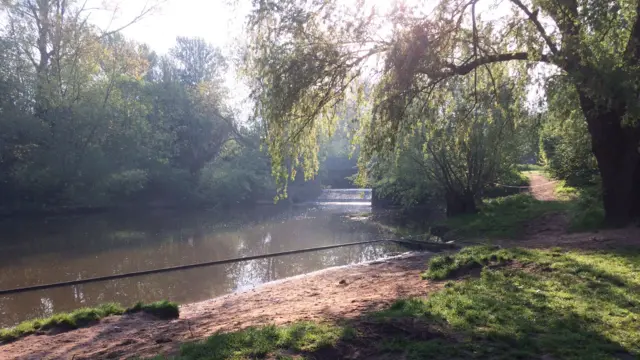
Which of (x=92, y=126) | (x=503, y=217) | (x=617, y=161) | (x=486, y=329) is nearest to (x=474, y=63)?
(x=617, y=161)

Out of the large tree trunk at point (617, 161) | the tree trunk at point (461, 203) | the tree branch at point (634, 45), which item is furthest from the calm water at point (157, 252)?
the tree branch at point (634, 45)

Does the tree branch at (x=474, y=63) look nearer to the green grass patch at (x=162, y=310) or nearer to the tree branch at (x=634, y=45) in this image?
the tree branch at (x=634, y=45)

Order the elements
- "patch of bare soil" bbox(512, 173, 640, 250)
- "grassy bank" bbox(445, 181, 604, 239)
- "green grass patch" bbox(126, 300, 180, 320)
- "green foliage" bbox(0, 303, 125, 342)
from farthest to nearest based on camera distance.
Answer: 1. "grassy bank" bbox(445, 181, 604, 239)
2. "patch of bare soil" bbox(512, 173, 640, 250)
3. "green grass patch" bbox(126, 300, 180, 320)
4. "green foliage" bbox(0, 303, 125, 342)

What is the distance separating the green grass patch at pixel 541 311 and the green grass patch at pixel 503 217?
5.86 meters

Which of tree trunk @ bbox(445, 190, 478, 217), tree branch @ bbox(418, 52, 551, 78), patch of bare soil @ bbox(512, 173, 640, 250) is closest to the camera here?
patch of bare soil @ bbox(512, 173, 640, 250)

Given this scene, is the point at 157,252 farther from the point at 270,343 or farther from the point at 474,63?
the point at 270,343

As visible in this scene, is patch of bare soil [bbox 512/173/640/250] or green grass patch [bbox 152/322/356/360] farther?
patch of bare soil [bbox 512/173/640/250]

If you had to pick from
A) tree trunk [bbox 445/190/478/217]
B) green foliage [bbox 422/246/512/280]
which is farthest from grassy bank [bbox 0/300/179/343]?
tree trunk [bbox 445/190/478/217]

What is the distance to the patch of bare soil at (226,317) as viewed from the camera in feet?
18.0

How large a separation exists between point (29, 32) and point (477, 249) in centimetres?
2837

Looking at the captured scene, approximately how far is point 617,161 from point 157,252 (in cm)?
1337

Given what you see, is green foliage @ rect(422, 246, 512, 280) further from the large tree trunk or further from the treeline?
the treeline

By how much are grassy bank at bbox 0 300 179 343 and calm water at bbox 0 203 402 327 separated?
2.12m

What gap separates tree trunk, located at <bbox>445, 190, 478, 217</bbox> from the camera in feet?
56.2
